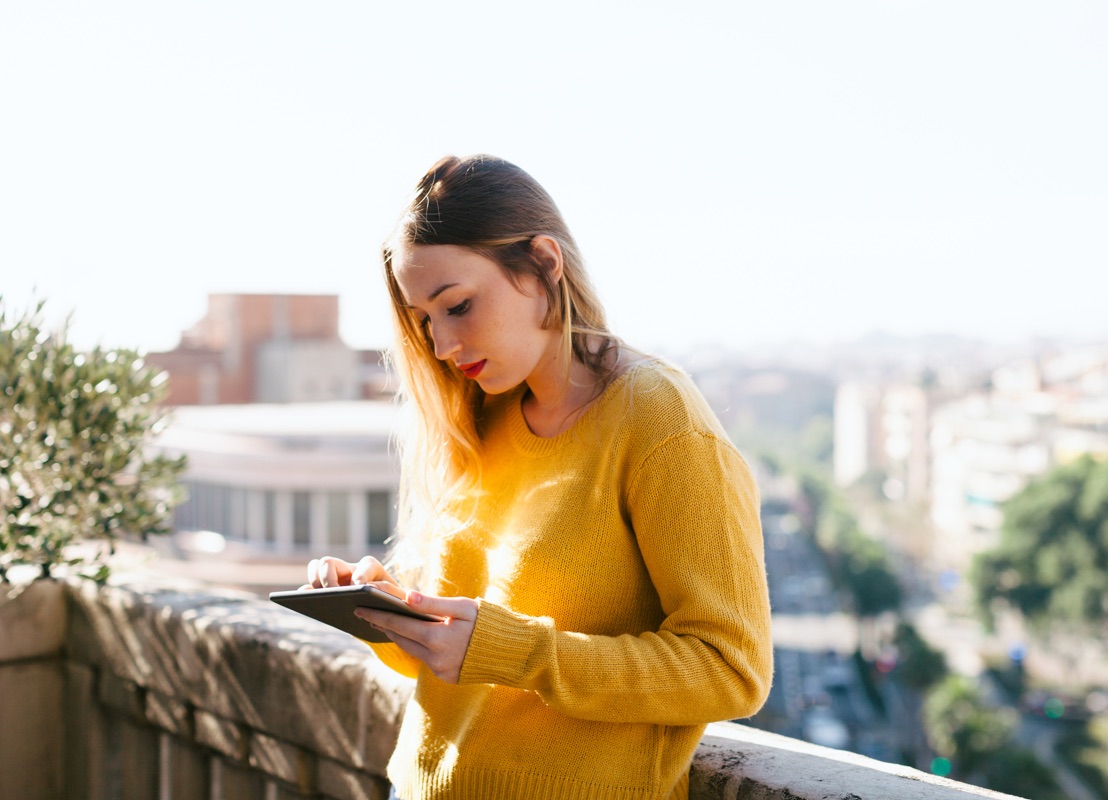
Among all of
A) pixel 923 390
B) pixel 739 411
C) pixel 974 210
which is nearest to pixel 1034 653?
pixel 923 390

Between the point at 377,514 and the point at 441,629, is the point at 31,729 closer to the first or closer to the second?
the point at 441,629

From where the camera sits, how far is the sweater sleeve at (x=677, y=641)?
144cm

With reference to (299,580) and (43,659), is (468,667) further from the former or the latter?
(299,580)

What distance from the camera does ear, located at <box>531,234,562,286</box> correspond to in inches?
65.7

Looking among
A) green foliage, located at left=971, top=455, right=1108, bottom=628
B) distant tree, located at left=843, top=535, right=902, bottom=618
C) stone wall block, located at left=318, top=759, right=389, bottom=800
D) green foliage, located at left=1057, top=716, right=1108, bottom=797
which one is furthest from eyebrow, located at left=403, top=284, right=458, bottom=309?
distant tree, located at left=843, top=535, right=902, bottom=618

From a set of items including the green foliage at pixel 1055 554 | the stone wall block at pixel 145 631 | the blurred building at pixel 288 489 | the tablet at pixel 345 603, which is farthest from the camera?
the green foliage at pixel 1055 554

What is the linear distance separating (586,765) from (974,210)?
16418 centimetres

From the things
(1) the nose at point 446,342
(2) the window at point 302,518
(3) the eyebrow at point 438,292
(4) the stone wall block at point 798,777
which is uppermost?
(3) the eyebrow at point 438,292

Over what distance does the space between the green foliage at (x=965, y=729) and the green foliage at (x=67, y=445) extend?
40097 mm

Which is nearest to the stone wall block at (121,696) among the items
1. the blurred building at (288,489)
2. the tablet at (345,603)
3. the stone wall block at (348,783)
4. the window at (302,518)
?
the stone wall block at (348,783)

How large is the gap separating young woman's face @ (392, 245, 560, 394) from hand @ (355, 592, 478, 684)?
403mm

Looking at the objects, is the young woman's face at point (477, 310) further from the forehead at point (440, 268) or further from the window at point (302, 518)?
the window at point (302, 518)

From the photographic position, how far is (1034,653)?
180 feet

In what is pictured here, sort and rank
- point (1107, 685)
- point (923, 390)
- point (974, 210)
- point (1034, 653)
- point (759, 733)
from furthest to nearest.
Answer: point (974, 210) → point (923, 390) → point (1034, 653) → point (1107, 685) → point (759, 733)
